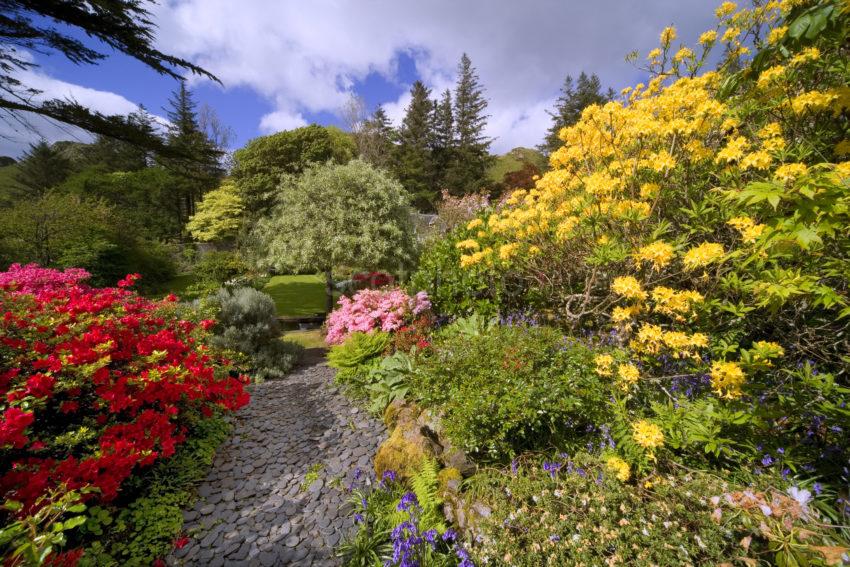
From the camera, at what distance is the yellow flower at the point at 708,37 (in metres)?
2.82

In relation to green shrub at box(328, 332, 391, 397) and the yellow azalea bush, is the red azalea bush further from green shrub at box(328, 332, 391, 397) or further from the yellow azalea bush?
the yellow azalea bush

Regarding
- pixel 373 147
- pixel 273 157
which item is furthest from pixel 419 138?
pixel 273 157

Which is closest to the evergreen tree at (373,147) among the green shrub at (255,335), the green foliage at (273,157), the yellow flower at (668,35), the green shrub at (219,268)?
the green foliage at (273,157)

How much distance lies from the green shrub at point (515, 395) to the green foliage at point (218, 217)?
65.3 ft

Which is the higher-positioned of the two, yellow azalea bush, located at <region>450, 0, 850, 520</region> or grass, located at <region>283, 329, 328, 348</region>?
yellow azalea bush, located at <region>450, 0, 850, 520</region>

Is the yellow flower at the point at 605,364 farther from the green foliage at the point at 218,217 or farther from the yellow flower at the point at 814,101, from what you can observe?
the green foliage at the point at 218,217

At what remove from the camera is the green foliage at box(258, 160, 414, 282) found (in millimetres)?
8586

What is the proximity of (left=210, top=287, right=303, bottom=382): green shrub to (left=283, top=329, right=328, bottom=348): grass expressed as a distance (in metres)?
1.15

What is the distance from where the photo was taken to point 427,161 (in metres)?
31.9

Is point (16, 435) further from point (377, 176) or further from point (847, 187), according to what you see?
point (377, 176)

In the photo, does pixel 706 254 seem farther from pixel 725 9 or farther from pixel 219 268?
pixel 219 268

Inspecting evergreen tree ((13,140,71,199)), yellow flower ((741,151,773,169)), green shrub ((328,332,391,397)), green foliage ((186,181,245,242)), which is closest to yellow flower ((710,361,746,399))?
yellow flower ((741,151,773,169))

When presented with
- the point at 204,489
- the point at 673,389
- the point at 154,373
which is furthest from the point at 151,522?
the point at 673,389

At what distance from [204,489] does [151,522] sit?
558 millimetres
